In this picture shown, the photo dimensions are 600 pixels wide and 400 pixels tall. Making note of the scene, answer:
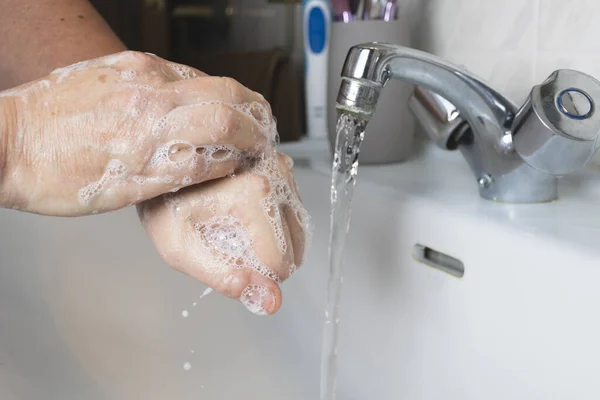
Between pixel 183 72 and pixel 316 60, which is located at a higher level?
pixel 183 72

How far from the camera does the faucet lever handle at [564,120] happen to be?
46cm

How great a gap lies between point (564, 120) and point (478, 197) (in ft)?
0.35

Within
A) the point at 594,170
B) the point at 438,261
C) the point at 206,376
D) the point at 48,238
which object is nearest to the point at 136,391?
the point at 206,376

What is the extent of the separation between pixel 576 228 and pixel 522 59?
0.67 feet

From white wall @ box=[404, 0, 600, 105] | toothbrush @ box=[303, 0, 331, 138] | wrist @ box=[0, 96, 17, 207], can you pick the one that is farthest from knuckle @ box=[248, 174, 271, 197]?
toothbrush @ box=[303, 0, 331, 138]

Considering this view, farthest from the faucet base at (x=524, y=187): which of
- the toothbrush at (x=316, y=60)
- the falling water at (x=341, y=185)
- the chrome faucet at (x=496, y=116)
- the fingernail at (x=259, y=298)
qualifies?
the toothbrush at (x=316, y=60)

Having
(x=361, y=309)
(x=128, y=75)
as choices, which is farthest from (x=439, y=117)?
(x=128, y=75)

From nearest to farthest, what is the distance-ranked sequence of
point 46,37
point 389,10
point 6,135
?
point 6,135
point 46,37
point 389,10

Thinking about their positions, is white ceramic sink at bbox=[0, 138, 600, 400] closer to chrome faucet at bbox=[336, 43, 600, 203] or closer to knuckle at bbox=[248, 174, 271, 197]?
chrome faucet at bbox=[336, 43, 600, 203]

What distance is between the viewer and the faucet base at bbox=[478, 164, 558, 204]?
1.70 ft

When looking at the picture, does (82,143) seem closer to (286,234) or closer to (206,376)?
(286,234)

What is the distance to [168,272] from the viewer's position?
0.70 m

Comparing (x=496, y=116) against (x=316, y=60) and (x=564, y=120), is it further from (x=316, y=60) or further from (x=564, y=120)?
(x=316, y=60)

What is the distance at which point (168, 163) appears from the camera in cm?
37
